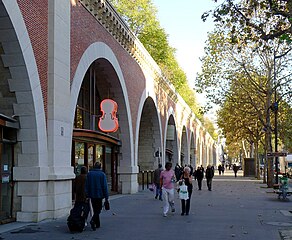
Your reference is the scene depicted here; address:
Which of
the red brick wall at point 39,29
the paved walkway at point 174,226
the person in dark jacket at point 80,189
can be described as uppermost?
the red brick wall at point 39,29

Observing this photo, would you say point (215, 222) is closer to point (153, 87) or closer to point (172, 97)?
point (153, 87)

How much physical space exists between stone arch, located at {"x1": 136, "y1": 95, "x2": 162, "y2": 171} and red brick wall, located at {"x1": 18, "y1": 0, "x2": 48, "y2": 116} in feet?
64.0

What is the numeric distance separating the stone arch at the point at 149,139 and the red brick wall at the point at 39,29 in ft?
64.0

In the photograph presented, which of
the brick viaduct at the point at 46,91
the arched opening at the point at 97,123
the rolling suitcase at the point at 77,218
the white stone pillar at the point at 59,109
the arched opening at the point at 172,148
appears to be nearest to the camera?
the rolling suitcase at the point at 77,218

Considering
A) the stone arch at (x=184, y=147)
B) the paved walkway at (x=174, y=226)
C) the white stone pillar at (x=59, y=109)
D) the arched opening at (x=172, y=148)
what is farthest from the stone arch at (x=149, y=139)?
the stone arch at (x=184, y=147)

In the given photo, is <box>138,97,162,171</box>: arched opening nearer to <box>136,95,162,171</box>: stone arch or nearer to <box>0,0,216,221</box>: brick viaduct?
<box>136,95,162,171</box>: stone arch

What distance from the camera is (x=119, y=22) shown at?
22.0 meters

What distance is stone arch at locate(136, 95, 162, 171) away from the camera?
33.2 meters

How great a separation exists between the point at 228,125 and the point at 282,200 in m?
24.3

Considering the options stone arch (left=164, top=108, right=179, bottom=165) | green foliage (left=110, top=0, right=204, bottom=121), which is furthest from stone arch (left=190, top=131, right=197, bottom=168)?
stone arch (left=164, top=108, right=179, bottom=165)

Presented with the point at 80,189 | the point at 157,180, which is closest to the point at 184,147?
the point at 157,180

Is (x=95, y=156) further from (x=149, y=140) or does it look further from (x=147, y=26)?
(x=147, y=26)

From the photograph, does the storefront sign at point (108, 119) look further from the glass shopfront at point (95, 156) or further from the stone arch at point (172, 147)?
the stone arch at point (172, 147)

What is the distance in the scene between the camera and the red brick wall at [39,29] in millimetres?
12516
